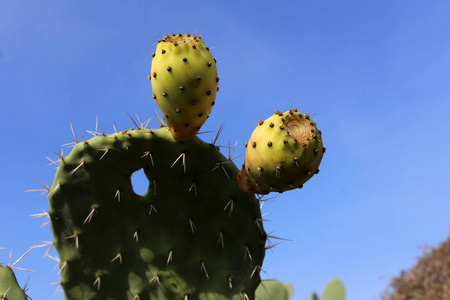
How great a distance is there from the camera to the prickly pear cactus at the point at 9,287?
1.60 meters

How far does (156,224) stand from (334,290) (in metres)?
1.41

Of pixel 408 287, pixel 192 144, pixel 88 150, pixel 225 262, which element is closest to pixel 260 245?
pixel 225 262

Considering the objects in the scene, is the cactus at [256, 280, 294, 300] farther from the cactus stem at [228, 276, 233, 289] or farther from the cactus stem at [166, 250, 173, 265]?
the cactus stem at [166, 250, 173, 265]

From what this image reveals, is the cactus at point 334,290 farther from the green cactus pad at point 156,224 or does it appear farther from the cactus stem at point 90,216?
the cactus stem at point 90,216

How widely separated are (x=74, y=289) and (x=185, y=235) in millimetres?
414

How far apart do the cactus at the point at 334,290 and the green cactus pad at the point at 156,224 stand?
1.13 m

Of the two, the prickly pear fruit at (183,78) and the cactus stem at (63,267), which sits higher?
the prickly pear fruit at (183,78)

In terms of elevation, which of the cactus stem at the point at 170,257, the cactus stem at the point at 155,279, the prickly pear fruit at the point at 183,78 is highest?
the prickly pear fruit at the point at 183,78

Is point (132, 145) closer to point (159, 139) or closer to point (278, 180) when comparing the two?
point (159, 139)

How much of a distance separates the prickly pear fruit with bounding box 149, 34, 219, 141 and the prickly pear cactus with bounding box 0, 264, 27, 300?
0.76 meters

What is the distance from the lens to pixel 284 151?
51.1 inches

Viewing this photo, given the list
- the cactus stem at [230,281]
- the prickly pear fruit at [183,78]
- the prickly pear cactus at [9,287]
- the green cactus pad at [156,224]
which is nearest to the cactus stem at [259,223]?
the green cactus pad at [156,224]

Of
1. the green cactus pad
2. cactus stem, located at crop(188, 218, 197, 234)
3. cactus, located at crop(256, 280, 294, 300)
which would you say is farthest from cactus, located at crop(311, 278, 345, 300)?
cactus stem, located at crop(188, 218, 197, 234)

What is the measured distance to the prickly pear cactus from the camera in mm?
1595
